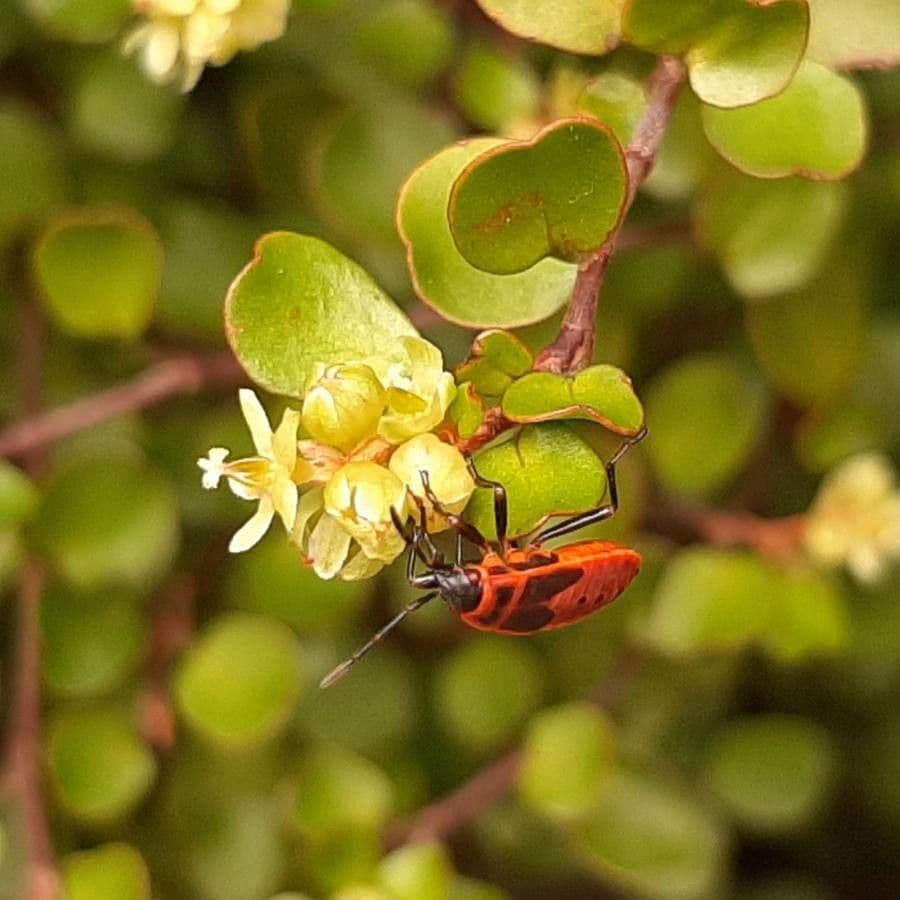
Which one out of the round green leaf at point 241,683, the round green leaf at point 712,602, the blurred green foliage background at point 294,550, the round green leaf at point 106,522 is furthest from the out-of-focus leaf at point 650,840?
the round green leaf at point 106,522

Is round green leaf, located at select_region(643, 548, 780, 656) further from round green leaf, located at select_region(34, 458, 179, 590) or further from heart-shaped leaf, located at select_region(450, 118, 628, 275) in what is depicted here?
heart-shaped leaf, located at select_region(450, 118, 628, 275)

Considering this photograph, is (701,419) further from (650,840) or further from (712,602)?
(650,840)

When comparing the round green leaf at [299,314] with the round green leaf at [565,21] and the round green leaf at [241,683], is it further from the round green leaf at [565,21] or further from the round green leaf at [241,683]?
the round green leaf at [241,683]

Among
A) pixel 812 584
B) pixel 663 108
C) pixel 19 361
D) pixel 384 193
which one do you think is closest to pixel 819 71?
pixel 663 108

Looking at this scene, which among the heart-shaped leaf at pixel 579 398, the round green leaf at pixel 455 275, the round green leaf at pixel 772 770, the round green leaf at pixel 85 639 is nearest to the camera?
the heart-shaped leaf at pixel 579 398

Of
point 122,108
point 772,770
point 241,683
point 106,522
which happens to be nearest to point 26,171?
point 122,108

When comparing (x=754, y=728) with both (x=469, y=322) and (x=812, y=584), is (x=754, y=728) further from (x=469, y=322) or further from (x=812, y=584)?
(x=469, y=322)

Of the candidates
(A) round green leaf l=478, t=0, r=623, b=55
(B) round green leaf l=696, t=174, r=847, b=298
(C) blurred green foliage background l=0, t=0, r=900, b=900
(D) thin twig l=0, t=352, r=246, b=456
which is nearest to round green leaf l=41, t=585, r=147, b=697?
(C) blurred green foliage background l=0, t=0, r=900, b=900
